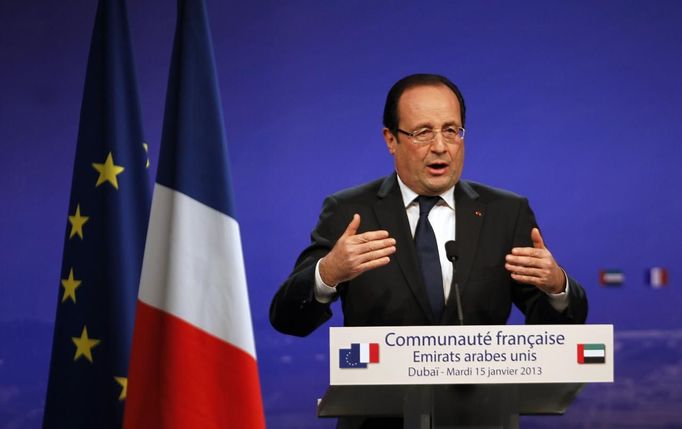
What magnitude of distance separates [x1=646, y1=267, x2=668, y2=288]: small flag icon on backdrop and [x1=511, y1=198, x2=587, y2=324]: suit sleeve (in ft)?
5.52

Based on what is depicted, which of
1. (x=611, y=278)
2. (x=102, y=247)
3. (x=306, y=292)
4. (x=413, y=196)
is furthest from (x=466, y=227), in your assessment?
(x=611, y=278)

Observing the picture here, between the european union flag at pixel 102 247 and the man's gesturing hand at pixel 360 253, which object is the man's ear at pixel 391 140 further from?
the european union flag at pixel 102 247

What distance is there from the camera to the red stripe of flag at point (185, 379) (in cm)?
307

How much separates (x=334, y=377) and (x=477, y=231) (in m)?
0.85

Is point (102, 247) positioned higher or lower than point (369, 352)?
higher

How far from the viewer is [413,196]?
2.91 meters

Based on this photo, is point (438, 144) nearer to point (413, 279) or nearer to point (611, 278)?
point (413, 279)

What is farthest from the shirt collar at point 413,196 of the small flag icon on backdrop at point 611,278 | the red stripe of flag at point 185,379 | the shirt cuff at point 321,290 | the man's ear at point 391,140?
the small flag icon on backdrop at point 611,278

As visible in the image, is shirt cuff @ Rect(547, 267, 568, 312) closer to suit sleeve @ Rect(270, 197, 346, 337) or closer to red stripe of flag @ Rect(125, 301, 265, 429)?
suit sleeve @ Rect(270, 197, 346, 337)

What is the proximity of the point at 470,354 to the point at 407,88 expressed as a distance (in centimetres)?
105

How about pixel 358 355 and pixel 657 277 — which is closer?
pixel 358 355

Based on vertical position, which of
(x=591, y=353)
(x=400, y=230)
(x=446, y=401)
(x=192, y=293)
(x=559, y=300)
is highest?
(x=400, y=230)

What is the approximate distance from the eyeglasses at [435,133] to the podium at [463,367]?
0.85m

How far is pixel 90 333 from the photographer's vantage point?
3.31 metres
